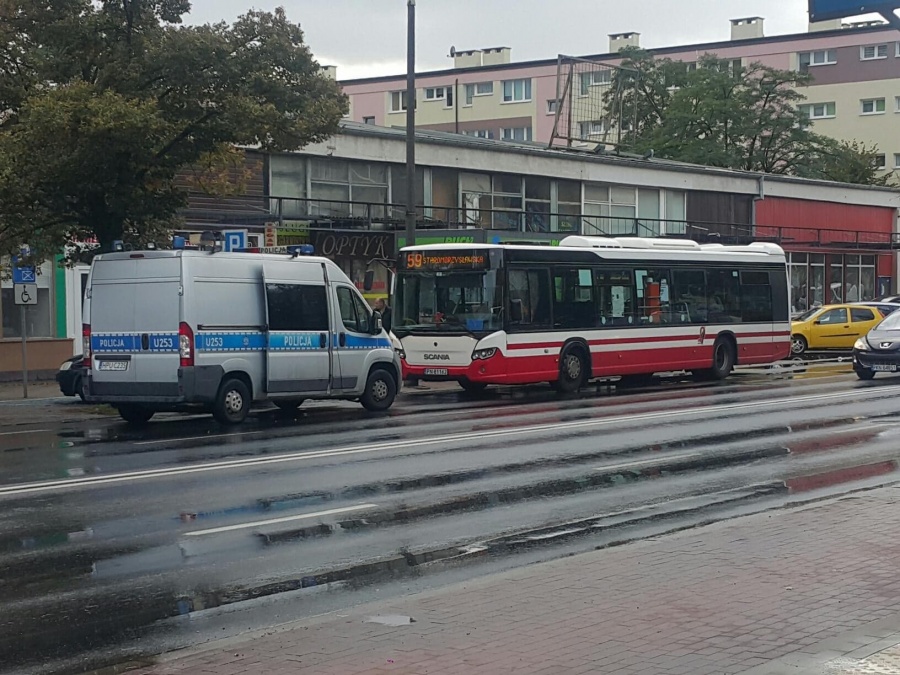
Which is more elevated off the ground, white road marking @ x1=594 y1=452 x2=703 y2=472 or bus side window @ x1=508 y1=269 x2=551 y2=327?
bus side window @ x1=508 y1=269 x2=551 y2=327

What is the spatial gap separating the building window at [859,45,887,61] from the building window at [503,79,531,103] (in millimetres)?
21857

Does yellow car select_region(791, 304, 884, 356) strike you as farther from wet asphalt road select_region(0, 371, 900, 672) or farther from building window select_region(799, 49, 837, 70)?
building window select_region(799, 49, 837, 70)

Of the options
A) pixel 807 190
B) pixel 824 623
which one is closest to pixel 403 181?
pixel 807 190

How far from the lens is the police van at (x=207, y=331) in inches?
715

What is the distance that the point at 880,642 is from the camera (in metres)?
6.52

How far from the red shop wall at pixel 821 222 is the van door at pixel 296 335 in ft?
112

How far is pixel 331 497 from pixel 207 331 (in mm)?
7009

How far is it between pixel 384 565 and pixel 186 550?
1.55 metres

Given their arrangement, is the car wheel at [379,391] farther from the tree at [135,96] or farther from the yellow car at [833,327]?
the yellow car at [833,327]

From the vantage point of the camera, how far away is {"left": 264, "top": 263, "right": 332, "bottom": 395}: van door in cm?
1933

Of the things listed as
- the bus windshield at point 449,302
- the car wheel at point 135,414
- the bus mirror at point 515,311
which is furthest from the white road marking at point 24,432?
the bus mirror at point 515,311

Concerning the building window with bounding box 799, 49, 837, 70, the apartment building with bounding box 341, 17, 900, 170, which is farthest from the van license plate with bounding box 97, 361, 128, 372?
the building window with bounding box 799, 49, 837, 70

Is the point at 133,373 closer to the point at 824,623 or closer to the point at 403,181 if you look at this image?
the point at 824,623

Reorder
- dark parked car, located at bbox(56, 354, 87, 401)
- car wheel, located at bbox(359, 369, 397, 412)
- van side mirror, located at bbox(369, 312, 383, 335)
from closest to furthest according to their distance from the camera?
van side mirror, located at bbox(369, 312, 383, 335)
car wheel, located at bbox(359, 369, 397, 412)
dark parked car, located at bbox(56, 354, 87, 401)
